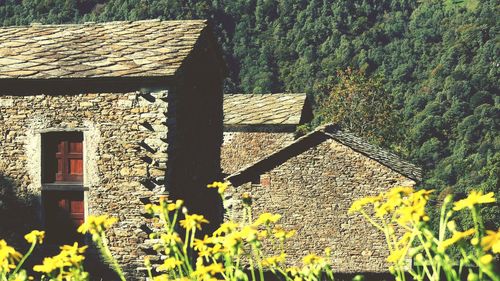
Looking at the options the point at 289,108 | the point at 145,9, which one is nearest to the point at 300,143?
the point at 289,108

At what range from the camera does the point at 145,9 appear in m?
74.1

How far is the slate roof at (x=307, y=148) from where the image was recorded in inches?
733

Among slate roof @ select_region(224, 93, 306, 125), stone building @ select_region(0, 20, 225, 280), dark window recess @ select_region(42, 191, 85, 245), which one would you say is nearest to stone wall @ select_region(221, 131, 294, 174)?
slate roof @ select_region(224, 93, 306, 125)

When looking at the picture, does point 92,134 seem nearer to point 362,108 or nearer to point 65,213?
point 65,213

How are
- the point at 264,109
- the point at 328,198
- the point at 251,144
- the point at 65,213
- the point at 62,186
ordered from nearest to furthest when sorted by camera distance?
the point at 62,186 → the point at 65,213 → the point at 328,198 → the point at 251,144 → the point at 264,109

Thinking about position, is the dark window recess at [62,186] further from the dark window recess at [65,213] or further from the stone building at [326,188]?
the stone building at [326,188]

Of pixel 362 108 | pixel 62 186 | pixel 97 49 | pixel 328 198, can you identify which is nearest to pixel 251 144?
pixel 328 198

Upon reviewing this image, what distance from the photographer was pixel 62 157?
1186 centimetres

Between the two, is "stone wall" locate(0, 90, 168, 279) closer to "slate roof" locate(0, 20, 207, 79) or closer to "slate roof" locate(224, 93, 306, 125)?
"slate roof" locate(0, 20, 207, 79)

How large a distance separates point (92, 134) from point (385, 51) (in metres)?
69.7

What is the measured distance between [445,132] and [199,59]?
161ft

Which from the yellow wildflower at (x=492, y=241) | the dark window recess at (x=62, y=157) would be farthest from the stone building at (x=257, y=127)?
the yellow wildflower at (x=492, y=241)

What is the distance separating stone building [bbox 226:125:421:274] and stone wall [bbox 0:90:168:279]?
7.40 m

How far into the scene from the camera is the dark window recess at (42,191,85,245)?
39.0ft
